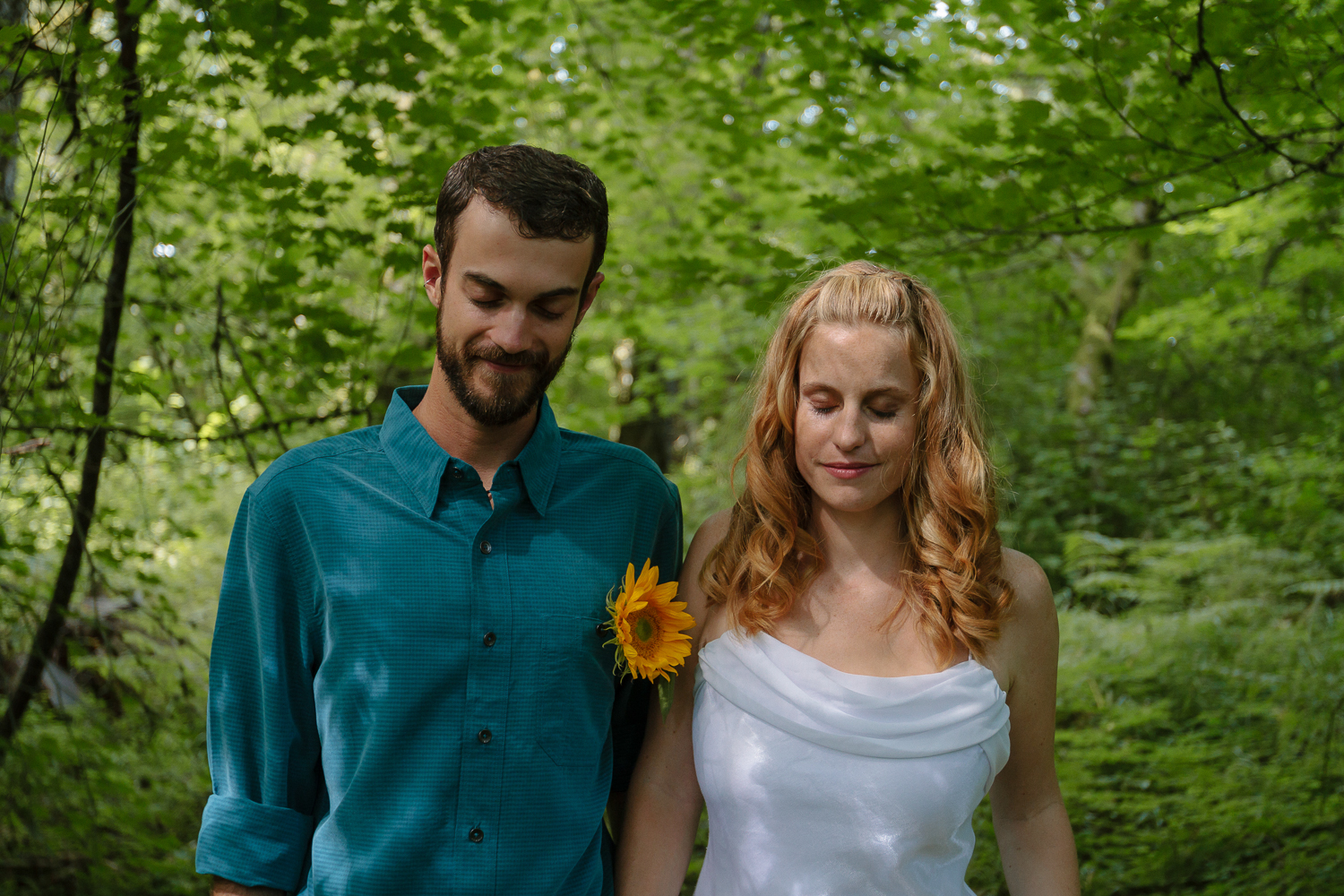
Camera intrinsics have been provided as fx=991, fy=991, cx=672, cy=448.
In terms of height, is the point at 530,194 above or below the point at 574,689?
above

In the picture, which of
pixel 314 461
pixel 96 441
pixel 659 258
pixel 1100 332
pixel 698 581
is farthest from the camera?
pixel 1100 332

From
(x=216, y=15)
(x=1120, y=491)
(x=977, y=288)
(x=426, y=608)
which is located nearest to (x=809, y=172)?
(x=977, y=288)

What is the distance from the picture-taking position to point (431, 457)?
1654 millimetres

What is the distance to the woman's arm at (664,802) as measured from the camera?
1821mm

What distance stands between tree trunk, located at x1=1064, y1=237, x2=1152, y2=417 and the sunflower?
919cm

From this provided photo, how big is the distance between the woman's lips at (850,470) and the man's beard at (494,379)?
1.74 feet

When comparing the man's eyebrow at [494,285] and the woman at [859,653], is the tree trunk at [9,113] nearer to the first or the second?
the man's eyebrow at [494,285]

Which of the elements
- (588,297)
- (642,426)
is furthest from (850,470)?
(642,426)

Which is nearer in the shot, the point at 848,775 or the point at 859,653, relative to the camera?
the point at 848,775

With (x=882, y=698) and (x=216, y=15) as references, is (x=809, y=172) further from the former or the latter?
(x=882, y=698)

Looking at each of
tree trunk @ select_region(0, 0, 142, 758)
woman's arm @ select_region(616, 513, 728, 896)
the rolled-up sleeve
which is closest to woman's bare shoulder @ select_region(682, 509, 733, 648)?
woman's arm @ select_region(616, 513, 728, 896)

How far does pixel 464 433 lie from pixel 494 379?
0.14m

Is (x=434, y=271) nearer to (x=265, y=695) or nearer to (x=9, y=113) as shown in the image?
(x=265, y=695)

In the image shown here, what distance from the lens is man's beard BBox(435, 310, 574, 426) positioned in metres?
1.60
